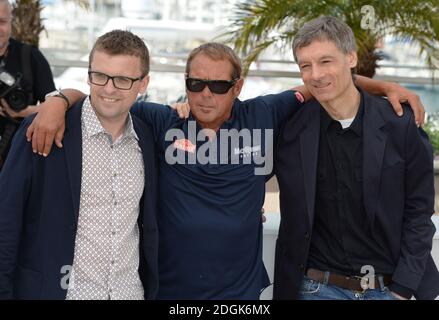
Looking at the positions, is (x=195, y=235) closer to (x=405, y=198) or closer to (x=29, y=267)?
(x=29, y=267)

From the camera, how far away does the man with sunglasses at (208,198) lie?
2.59 metres

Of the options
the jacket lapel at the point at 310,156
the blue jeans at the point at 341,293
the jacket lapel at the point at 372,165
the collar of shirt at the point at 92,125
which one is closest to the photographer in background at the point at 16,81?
the collar of shirt at the point at 92,125

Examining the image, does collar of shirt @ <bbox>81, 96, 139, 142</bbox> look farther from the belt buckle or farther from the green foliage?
the green foliage

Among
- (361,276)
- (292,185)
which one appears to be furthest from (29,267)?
(361,276)

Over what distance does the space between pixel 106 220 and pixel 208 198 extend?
45cm

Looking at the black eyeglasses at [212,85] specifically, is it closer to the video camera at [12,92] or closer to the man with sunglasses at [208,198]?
the man with sunglasses at [208,198]

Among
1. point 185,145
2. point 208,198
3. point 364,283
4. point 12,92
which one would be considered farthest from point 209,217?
point 12,92

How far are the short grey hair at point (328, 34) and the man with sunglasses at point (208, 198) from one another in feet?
1.08

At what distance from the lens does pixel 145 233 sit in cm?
252

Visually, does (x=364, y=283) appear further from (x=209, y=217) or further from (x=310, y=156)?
(x=209, y=217)

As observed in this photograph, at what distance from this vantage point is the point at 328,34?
2.63 m

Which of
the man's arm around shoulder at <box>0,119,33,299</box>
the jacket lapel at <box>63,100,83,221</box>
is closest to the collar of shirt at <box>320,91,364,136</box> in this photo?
the jacket lapel at <box>63,100,83,221</box>

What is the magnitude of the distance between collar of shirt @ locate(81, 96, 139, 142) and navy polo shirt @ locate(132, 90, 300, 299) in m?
0.22

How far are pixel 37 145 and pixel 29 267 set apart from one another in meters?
0.47
